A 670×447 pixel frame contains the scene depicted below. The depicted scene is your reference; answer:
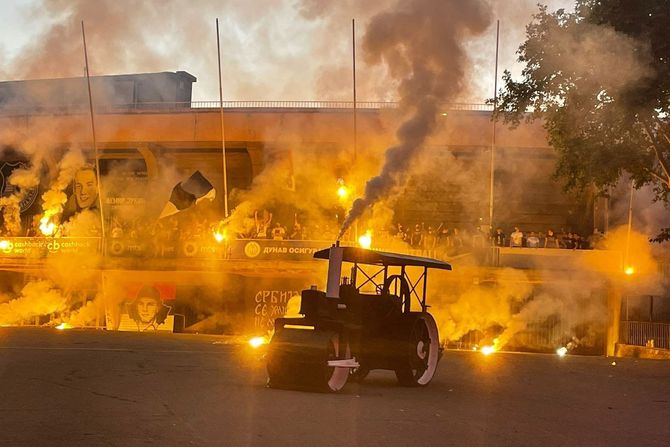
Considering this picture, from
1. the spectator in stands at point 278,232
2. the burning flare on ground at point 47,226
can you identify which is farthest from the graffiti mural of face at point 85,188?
the spectator in stands at point 278,232

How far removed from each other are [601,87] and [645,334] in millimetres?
11879

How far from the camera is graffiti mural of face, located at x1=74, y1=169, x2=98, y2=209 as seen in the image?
3509 centimetres

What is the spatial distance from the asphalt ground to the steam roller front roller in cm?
18

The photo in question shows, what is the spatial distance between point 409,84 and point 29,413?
10756mm

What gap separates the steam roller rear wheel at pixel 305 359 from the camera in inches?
426

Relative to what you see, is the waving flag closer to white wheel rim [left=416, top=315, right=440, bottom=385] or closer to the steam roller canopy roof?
the steam roller canopy roof

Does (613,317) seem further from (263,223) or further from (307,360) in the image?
A: (307,360)

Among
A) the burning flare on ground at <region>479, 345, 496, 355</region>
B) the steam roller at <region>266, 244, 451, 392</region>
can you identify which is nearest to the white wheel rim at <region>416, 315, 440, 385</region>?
the steam roller at <region>266, 244, 451, 392</region>

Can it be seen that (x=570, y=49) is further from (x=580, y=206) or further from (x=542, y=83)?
(x=580, y=206)

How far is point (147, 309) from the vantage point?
32938mm

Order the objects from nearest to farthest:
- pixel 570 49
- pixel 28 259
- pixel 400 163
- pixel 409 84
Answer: pixel 400 163 → pixel 409 84 → pixel 570 49 → pixel 28 259

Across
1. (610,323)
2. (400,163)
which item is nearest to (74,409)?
(400,163)

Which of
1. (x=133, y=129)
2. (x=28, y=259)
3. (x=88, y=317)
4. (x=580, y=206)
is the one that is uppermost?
(x=133, y=129)

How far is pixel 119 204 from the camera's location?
117 ft
